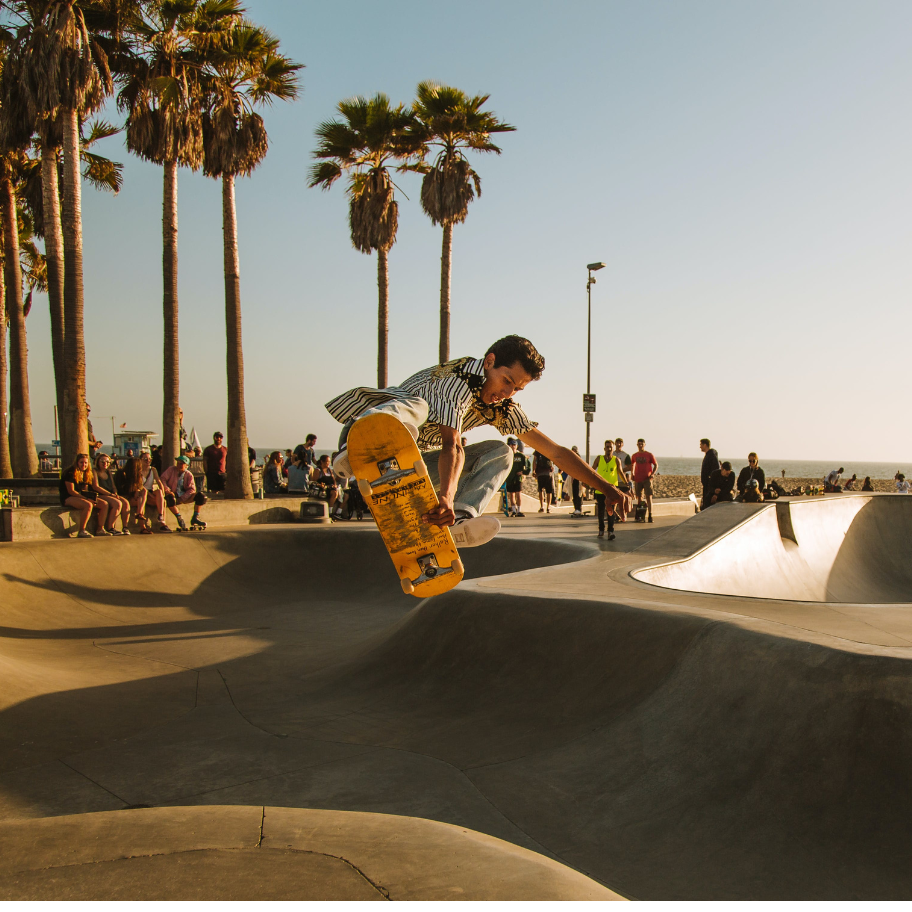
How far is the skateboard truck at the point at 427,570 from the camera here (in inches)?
167

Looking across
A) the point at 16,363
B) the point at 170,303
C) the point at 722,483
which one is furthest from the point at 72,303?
the point at 722,483

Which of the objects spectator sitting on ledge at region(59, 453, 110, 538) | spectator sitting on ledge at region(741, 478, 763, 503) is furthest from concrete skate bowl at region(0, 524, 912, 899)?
spectator sitting on ledge at region(741, 478, 763, 503)

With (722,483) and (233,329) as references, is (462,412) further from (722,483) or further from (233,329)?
(233,329)

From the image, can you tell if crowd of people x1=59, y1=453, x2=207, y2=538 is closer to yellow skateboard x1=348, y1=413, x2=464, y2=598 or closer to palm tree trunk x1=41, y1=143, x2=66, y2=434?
palm tree trunk x1=41, y1=143, x2=66, y2=434

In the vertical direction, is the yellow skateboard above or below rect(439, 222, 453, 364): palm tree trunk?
below

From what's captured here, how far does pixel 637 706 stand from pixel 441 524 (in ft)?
6.24

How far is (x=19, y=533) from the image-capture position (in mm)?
10883

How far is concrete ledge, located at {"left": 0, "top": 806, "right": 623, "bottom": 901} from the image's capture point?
1885 mm

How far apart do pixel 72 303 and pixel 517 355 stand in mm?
12779

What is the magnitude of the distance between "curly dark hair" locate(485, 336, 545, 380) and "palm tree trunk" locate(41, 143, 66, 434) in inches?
499

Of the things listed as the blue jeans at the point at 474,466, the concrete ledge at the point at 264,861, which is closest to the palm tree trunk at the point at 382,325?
the blue jeans at the point at 474,466

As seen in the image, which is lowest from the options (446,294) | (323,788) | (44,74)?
(323,788)
